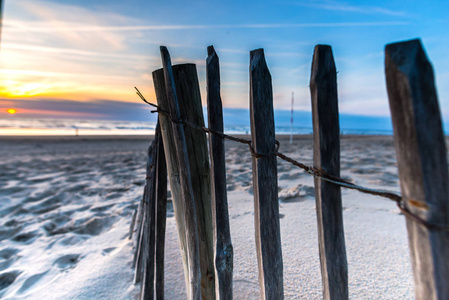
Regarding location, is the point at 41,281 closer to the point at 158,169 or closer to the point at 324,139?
the point at 158,169

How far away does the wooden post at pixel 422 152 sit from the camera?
832 mm

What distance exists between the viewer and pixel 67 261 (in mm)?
3240

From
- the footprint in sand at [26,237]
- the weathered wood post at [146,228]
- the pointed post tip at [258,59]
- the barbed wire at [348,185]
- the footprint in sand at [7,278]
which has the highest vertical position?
the pointed post tip at [258,59]

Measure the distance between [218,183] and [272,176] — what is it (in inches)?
14.3

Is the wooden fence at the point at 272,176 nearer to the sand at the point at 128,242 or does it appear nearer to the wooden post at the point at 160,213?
the wooden post at the point at 160,213

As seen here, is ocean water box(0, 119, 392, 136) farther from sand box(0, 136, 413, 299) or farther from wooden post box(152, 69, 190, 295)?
wooden post box(152, 69, 190, 295)

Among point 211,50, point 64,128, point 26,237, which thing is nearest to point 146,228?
point 211,50

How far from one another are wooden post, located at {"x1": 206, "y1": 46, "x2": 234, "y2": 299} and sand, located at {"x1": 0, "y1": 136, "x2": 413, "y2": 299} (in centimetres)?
86

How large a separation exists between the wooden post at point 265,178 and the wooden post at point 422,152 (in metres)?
0.57

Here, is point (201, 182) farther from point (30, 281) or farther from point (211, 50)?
point (30, 281)

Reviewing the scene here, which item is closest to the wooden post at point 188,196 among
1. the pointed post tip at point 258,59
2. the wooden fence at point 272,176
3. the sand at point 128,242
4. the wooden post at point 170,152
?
the wooden fence at point 272,176

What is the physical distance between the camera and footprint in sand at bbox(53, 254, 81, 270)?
10.3 ft

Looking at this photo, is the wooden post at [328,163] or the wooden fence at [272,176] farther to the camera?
the wooden post at [328,163]

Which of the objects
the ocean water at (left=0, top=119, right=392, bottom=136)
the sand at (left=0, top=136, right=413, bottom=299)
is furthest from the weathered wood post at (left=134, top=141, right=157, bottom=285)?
the ocean water at (left=0, top=119, right=392, bottom=136)
